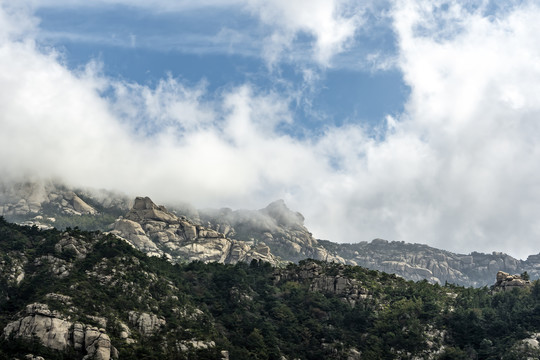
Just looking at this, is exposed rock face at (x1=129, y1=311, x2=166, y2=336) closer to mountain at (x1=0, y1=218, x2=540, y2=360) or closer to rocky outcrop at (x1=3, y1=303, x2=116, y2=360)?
mountain at (x1=0, y1=218, x2=540, y2=360)

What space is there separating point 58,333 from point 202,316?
169 ft

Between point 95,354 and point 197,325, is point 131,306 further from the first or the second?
point 95,354

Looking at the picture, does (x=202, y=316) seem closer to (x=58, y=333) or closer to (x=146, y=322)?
(x=146, y=322)

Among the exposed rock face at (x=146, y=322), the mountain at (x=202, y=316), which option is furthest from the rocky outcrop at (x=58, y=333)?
the exposed rock face at (x=146, y=322)

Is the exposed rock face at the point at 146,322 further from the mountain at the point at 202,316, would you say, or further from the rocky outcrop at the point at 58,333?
the rocky outcrop at the point at 58,333

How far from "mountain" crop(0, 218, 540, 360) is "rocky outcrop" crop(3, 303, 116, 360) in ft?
0.74

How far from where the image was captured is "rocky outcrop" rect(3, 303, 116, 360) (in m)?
113

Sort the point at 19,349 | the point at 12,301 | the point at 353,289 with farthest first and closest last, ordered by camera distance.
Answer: the point at 353,289 < the point at 12,301 < the point at 19,349

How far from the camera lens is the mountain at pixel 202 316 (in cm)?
12025

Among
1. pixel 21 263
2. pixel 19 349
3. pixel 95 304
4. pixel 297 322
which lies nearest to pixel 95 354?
pixel 19 349

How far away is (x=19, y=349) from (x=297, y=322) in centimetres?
9124

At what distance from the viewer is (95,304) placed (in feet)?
443

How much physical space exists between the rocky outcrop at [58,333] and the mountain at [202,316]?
8.9 inches

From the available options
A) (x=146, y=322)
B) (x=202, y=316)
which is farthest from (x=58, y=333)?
(x=202, y=316)
